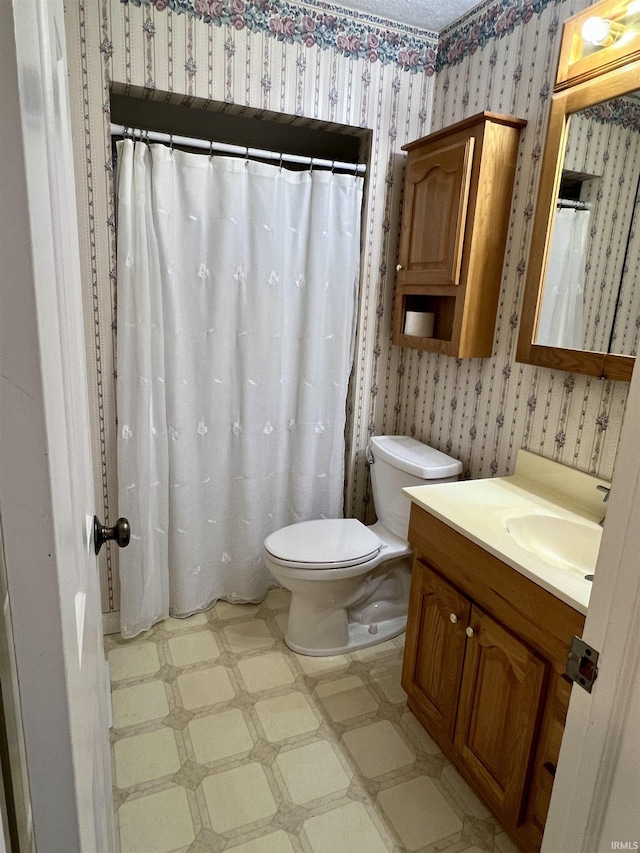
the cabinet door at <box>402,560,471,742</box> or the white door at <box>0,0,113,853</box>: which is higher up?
the white door at <box>0,0,113,853</box>

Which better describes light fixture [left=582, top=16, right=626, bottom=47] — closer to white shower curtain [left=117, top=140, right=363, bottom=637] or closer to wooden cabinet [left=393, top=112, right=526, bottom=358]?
wooden cabinet [left=393, top=112, right=526, bottom=358]

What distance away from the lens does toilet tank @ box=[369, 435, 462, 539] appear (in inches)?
83.7

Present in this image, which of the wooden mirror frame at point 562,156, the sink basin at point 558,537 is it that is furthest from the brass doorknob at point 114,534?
the wooden mirror frame at point 562,156

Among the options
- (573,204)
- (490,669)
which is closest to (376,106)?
(573,204)

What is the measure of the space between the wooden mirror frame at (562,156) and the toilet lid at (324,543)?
92 cm

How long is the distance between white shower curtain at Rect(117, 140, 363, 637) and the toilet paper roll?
25cm

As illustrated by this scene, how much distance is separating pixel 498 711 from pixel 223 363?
5.13 feet

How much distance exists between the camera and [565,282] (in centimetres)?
171

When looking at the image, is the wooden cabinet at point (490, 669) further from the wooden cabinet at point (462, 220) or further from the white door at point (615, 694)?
the wooden cabinet at point (462, 220)

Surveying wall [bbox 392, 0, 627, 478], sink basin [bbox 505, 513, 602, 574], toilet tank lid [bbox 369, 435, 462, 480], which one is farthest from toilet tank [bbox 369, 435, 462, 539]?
sink basin [bbox 505, 513, 602, 574]

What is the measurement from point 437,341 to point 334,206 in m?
0.74

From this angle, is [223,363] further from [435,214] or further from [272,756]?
[272,756]

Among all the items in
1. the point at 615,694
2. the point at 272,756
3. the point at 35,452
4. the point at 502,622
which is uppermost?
the point at 35,452

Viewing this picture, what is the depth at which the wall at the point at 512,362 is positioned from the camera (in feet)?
5.69
